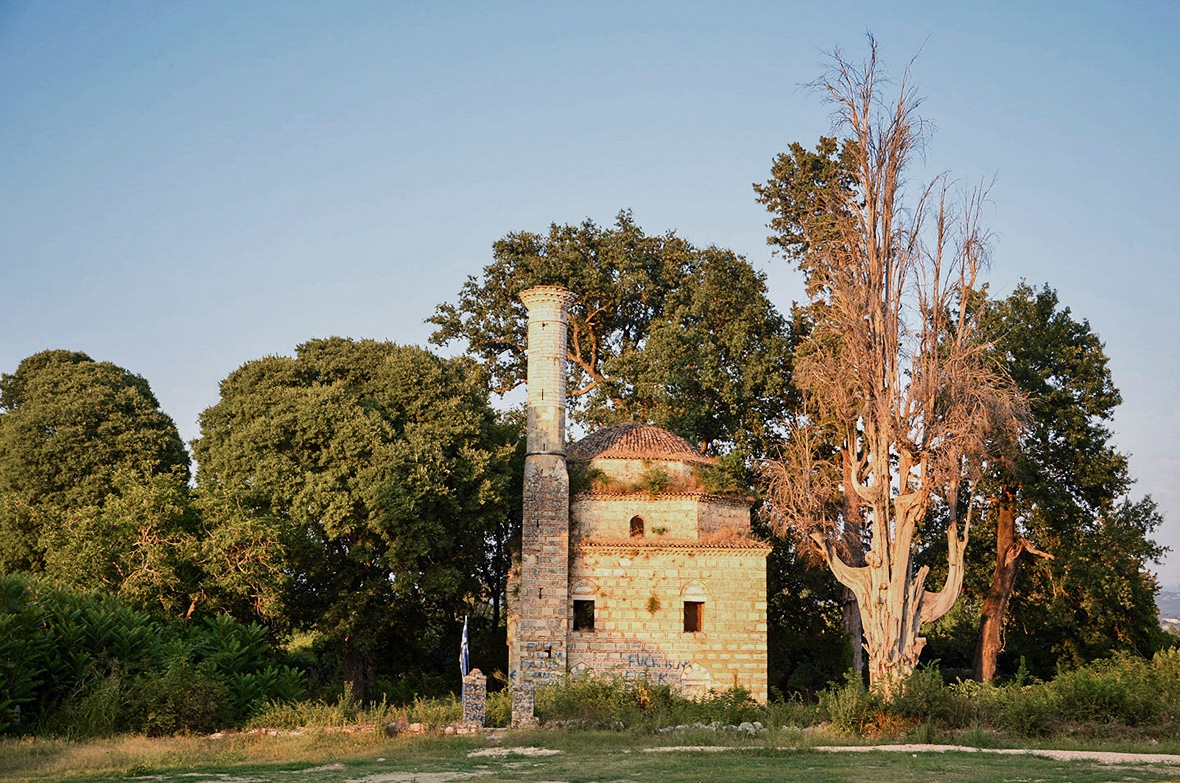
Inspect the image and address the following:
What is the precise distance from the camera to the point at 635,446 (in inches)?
1002

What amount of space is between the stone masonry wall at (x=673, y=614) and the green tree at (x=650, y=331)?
567 centimetres

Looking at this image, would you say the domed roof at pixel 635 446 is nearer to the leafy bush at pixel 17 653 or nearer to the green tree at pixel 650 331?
the green tree at pixel 650 331

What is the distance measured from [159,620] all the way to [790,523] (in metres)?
13.2

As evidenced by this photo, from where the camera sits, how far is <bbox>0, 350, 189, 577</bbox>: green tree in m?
26.4

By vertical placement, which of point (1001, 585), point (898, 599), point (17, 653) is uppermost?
point (1001, 585)

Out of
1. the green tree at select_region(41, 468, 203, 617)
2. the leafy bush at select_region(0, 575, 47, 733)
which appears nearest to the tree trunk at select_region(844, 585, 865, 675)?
the green tree at select_region(41, 468, 203, 617)

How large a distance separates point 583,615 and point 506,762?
1113cm

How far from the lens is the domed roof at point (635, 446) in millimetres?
25125

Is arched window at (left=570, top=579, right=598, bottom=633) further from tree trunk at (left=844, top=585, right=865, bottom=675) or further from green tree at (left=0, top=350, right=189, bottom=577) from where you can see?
green tree at (left=0, top=350, right=189, bottom=577)

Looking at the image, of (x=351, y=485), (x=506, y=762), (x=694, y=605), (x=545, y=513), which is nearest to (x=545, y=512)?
(x=545, y=513)

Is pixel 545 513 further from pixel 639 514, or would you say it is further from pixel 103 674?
pixel 103 674

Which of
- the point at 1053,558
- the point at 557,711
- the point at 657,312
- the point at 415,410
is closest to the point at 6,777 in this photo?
the point at 557,711

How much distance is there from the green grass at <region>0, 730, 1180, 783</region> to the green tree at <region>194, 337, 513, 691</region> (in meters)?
7.96

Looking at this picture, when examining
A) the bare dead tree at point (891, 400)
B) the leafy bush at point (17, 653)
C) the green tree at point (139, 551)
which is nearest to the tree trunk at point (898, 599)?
the bare dead tree at point (891, 400)
